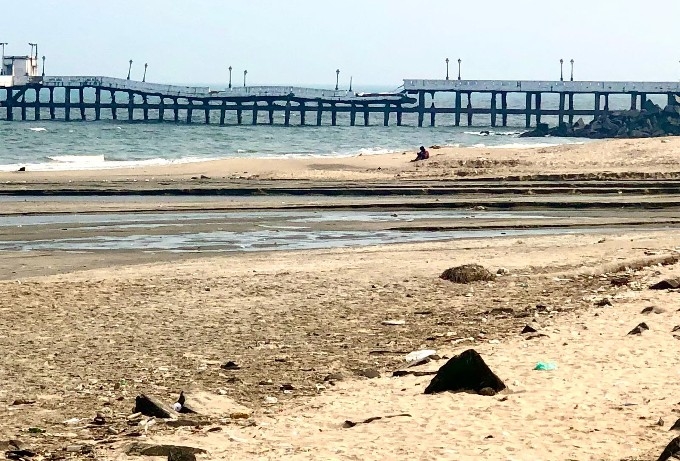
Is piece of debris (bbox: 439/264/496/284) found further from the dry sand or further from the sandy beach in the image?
the dry sand

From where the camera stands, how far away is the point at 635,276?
14.3m

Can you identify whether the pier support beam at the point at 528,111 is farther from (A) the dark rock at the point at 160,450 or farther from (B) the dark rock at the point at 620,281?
(A) the dark rock at the point at 160,450

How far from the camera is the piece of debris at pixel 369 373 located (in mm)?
9320

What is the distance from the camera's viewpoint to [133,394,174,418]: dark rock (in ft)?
26.3

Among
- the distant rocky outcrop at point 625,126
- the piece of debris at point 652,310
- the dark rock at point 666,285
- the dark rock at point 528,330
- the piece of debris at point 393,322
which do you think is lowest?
the piece of debris at point 393,322

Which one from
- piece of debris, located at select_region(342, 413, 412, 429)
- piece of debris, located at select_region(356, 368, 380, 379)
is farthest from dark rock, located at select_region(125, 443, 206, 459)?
piece of debris, located at select_region(356, 368, 380, 379)

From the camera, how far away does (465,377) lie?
8383 millimetres

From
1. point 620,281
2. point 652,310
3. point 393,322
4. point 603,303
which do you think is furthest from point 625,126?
point 393,322

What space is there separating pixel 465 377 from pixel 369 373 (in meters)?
1.19

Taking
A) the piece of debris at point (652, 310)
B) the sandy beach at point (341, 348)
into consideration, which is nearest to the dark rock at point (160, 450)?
the sandy beach at point (341, 348)

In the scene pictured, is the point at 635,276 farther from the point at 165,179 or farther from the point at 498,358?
the point at 165,179

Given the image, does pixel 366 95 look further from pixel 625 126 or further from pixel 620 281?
pixel 620 281

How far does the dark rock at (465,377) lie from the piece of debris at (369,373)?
0.93 metres

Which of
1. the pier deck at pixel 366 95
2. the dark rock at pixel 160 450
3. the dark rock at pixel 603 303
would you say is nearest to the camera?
the dark rock at pixel 160 450
